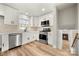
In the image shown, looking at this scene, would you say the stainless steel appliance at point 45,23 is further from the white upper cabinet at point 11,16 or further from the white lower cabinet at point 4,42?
the white lower cabinet at point 4,42

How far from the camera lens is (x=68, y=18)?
153 centimetres

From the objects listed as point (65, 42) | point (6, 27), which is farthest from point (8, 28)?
point (65, 42)

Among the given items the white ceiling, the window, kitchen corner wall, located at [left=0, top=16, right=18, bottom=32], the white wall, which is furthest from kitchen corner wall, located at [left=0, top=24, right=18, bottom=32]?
the white wall

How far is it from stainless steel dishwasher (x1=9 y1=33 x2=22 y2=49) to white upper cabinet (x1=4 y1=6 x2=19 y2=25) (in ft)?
0.84

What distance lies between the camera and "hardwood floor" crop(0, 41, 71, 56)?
1504mm

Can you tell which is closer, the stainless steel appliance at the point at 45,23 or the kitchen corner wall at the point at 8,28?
the kitchen corner wall at the point at 8,28

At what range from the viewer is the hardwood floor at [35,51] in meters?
1.50

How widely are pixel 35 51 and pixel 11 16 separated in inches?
35.4

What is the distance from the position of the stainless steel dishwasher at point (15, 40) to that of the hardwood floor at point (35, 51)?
0.30 feet

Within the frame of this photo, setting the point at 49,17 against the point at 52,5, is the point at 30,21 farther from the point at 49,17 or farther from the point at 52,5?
the point at 52,5

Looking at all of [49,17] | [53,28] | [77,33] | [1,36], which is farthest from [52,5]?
[1,36]

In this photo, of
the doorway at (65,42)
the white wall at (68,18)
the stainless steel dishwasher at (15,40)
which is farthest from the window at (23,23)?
the doorway at (65,42)

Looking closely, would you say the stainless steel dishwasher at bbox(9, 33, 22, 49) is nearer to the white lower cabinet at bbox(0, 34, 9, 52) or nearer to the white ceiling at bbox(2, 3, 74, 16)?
the white lower cabinet at bbox(0, 34, 9, 52)

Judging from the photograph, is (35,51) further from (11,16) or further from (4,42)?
(11,16)
